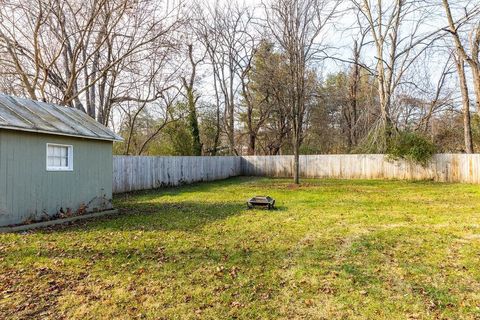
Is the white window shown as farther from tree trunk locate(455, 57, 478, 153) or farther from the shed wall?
tree trunk locate(455, 57, 478, 153)

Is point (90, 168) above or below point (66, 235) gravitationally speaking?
above

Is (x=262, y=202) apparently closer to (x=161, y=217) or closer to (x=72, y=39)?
(x=161, y=217)

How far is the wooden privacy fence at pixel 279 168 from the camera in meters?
13.8

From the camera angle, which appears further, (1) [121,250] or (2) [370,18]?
(2) [370,18]

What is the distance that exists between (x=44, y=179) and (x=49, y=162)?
0.41m

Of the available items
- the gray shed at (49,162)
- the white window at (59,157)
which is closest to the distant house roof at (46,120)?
the gray shed at (49,162)

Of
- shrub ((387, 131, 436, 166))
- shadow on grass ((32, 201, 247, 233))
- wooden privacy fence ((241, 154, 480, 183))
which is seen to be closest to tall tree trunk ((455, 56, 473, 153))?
wooden privacy fence ((241, 154, 480, 183))

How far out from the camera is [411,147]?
17.2 metres

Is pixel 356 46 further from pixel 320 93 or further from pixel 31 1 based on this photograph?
pixel 31 1

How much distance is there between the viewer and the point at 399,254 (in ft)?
15.8

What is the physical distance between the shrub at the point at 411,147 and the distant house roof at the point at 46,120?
566 inches

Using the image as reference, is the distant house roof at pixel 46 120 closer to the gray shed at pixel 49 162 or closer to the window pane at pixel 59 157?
the gray shed at pixel 49 162

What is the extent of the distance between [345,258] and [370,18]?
1925 centimetres

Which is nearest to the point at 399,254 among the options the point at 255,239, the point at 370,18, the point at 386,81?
the point at 255,239
